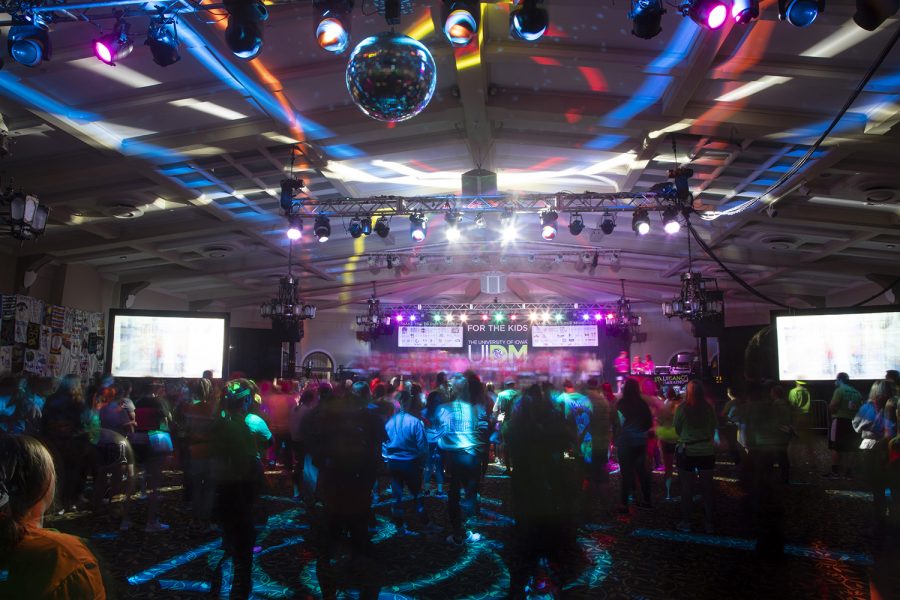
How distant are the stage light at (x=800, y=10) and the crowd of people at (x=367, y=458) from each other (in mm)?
2698

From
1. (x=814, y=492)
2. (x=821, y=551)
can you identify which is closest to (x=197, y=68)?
(x=821, y=551)

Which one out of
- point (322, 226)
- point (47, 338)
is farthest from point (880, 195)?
point (47, 338)

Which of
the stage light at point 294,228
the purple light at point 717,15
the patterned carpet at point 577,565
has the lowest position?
the patterned carpet at point 577,565

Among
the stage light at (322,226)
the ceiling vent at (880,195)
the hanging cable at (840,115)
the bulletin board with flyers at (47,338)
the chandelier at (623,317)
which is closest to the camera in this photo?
the hanging cable at (840,115)

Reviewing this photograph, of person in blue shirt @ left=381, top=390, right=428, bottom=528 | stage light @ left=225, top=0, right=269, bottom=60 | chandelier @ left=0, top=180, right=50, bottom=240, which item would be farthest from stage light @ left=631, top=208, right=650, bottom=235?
chandelier @ left=0, top=180, right=50, bottom=240

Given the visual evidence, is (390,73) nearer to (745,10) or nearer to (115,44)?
(745,10)

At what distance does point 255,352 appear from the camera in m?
18.1

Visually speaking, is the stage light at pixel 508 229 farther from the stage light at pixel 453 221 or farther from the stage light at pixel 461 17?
the stage light at pixel 461 17

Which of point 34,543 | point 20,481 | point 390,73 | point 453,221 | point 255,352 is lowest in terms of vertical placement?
point 34,543

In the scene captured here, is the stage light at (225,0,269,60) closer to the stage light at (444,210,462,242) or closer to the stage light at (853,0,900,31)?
the stage light at (853,0,900,31)

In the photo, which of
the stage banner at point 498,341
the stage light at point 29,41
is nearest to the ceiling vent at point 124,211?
the stage light at point 29,41

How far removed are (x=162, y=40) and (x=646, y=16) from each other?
3.62 meters

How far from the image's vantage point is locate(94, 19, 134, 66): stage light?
4.28m

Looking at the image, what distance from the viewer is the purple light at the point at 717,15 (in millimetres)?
3752
